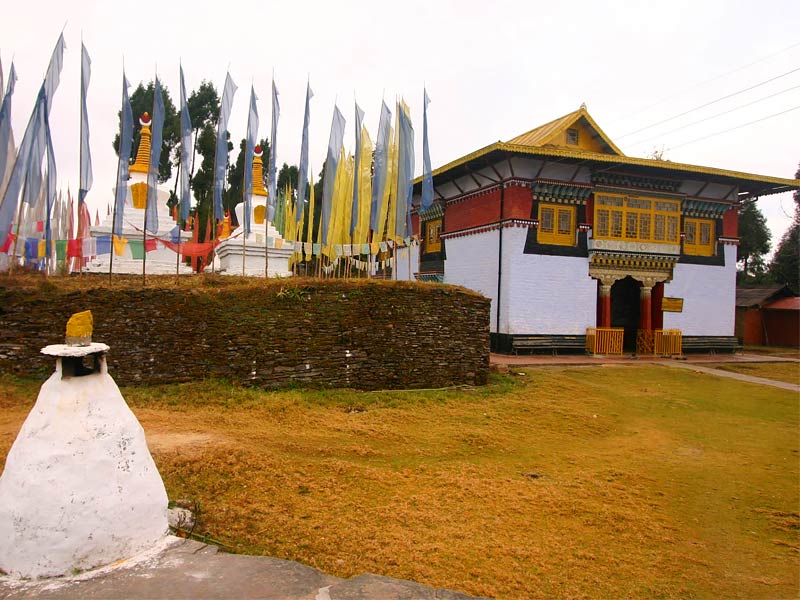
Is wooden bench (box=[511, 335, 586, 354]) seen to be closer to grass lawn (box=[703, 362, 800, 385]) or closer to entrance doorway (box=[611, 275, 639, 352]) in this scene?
entrance doorway (box=[611, 275, 639, 352])

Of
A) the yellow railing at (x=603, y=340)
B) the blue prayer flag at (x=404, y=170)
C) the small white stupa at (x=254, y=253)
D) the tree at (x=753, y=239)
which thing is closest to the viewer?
the blue prayer flag at (x=404, y=170)

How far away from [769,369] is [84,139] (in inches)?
897

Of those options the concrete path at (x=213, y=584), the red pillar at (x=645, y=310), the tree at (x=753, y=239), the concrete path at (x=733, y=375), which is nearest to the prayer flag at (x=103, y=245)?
Result: the concrete path at (x=213, y=584)

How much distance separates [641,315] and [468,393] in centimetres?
1303

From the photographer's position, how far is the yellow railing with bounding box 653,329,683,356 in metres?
22.0

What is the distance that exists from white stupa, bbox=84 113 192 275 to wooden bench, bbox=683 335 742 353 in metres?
19.8

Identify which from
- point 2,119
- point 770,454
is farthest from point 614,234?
point 2,119

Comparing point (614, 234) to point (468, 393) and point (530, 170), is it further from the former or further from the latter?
point (468, 393)

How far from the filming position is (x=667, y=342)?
72.5 feet

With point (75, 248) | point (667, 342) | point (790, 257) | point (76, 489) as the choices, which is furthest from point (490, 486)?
point (790, 257)

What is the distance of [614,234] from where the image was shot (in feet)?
69.8

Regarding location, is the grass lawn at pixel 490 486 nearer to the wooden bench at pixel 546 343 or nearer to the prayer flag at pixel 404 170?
the prayer flag at pixel 404 170

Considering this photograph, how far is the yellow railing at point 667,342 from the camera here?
866 inches

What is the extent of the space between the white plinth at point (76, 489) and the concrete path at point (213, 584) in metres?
0.17
